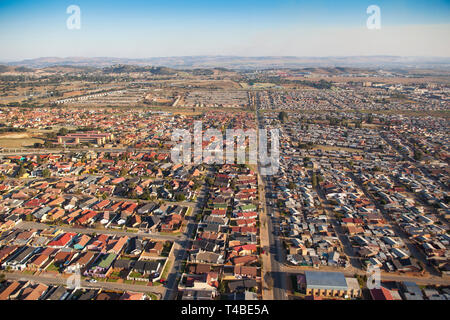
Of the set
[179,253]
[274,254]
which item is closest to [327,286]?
[274,254]

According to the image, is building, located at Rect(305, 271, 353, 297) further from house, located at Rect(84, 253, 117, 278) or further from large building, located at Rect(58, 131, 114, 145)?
large building, located at Rect(58, 131, 114, 145)

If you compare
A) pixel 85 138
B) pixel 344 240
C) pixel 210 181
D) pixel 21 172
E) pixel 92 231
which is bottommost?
pixel 344 240

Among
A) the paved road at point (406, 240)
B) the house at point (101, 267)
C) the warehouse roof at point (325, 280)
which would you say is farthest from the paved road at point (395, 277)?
the house at point (101, 267)

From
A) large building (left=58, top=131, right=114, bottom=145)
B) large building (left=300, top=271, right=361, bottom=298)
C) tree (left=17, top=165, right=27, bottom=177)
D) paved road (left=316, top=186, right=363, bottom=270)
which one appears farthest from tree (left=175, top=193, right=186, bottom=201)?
large building (left=58, top=131, right=114, bottom=145)

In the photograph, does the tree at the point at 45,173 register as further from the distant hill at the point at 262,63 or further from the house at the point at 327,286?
the distant hill at the point at 262,63

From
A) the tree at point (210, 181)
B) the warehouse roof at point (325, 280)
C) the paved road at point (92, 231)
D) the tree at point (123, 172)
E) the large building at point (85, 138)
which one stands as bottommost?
the warehouse roof at point (325, 280)

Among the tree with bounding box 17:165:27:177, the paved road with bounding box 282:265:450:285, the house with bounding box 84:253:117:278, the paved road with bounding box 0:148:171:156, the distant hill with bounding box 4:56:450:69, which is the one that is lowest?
the paved road with bounding box 282:265:450:285

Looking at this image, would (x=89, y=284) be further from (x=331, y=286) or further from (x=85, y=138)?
(x=85, y=138)

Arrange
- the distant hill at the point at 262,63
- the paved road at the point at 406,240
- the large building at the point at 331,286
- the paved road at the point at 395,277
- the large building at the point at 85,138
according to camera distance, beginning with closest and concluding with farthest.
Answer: the large building at the point at 331,286, the paved road at the point at 395,277, the paved road at the point at 406,240, the large building at the point at 85,138, the distant hill at the point at 262,63
